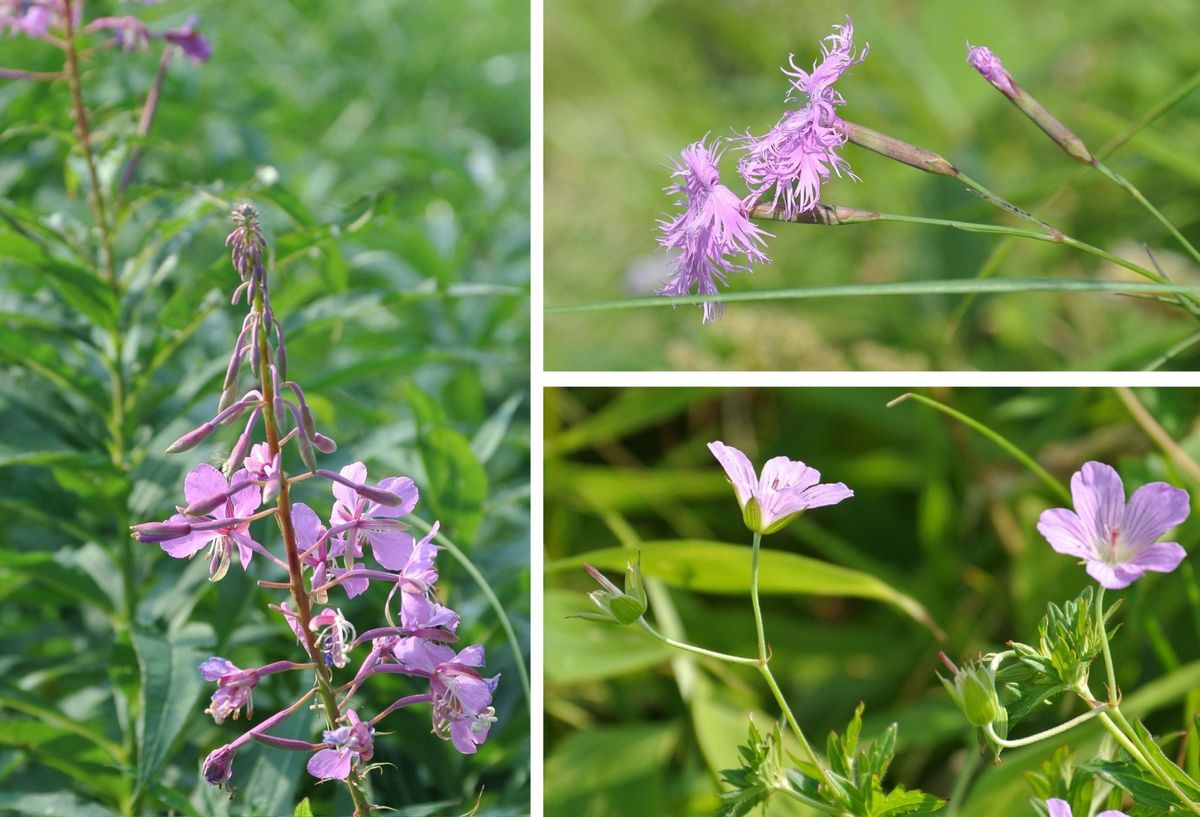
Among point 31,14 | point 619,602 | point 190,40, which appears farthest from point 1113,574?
point 31,14

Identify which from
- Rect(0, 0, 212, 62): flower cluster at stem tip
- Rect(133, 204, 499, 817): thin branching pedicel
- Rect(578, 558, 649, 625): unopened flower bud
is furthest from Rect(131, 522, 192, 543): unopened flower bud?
Rect(0, 0, 212, 62): flower cluster at stem tip

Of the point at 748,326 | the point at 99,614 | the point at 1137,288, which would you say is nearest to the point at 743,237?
the point at 1137,288

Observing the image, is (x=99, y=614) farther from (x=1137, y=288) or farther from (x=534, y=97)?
(x=1137, y=288)

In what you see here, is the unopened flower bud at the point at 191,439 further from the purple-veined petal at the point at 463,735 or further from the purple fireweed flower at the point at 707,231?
the purple fireweed flower at the point at 707,231

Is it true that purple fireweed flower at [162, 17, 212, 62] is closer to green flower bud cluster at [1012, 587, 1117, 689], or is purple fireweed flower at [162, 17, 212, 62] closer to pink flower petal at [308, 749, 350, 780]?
pink flower petal at [308, 749, 350, 780]

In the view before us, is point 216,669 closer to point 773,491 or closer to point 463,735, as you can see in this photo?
point 463,735

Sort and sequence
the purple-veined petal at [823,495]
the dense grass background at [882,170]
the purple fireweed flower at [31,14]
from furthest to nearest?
the dense grass background at [882,170], the purple fireweed flower at [31,14], the purple-veined petal at [823,495]

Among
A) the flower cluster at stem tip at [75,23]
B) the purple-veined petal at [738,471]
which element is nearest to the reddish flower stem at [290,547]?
the purple-veined petal at [738,471]
